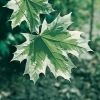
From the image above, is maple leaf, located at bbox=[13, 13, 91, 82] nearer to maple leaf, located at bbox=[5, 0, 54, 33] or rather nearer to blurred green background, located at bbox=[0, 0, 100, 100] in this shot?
maple leaf, located at bbox=[5, 0, 54, 33]

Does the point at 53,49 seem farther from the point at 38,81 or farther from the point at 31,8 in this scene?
the point at 38,81

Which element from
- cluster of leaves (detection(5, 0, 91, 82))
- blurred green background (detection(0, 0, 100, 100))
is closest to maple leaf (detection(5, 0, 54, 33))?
cluster of leaves (detection(5, 0, 91, 82))

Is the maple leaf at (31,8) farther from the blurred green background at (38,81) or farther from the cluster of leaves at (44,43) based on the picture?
the blurred green background at (38,81)

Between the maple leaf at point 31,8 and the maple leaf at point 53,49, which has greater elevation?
the maple leaf at point 31,8

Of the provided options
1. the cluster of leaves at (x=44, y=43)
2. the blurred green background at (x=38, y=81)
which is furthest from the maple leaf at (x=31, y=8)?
the blurred green background at (x=38, y=81)

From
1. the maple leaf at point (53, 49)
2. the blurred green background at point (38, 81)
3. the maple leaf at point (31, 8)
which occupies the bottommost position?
the blurred green background at point (38, 81)

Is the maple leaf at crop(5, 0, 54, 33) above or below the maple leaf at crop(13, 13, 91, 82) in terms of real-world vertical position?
above

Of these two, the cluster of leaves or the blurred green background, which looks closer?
the cluster of leaves

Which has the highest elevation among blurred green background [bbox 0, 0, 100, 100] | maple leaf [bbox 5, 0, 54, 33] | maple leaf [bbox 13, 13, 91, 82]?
maple leaf [bbox 5, 0, 54, 33]

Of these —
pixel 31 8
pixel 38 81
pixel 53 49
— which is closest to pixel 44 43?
pixel 53 49
